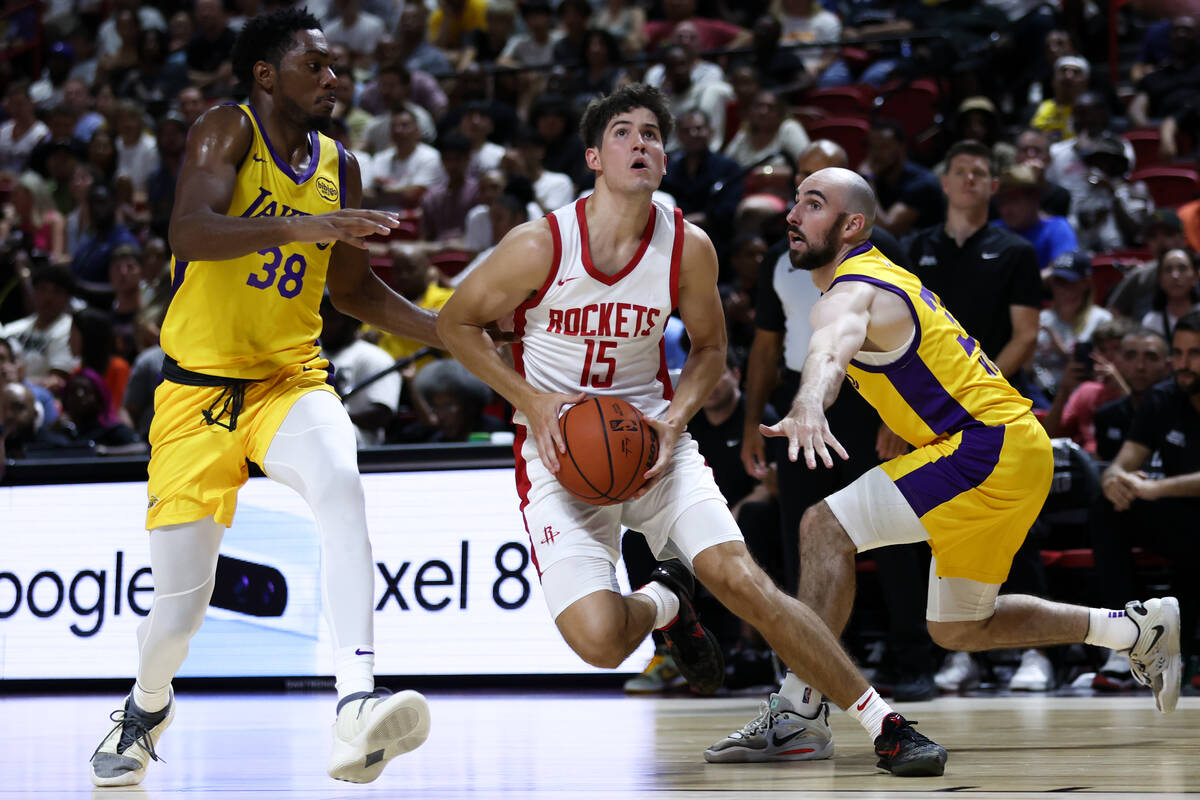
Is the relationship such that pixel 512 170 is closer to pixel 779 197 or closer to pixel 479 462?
pixel 779 197

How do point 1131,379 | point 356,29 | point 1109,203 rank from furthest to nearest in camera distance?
point 356,29, point 1109,203, point 1131,379

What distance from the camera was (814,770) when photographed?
13.6 feet

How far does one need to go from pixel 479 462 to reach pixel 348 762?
3.65m

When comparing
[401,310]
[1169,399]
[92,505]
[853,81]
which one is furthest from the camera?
[853,81]

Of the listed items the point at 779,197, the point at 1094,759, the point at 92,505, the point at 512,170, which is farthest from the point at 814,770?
the point at 512,170

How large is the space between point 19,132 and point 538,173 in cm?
662

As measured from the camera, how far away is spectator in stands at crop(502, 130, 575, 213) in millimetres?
10594

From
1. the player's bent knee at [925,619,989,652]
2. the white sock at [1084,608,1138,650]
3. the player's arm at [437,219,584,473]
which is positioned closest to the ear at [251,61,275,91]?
the player's arm at [437,219,584,473]

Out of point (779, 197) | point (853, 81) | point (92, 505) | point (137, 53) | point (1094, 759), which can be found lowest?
point (1094, 759)

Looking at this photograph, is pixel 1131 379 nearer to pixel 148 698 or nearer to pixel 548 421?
pixel 548 421

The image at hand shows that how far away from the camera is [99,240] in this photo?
1175 centimetres

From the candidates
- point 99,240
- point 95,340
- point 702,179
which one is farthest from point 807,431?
point 99,240

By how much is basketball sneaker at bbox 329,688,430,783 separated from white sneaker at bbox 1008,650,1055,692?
12.8 feet

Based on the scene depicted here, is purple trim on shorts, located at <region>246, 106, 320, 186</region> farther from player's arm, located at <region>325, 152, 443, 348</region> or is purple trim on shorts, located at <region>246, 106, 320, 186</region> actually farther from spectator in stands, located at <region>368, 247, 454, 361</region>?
spectator in stands, located at <region>368, 247, 454, 361</region>
